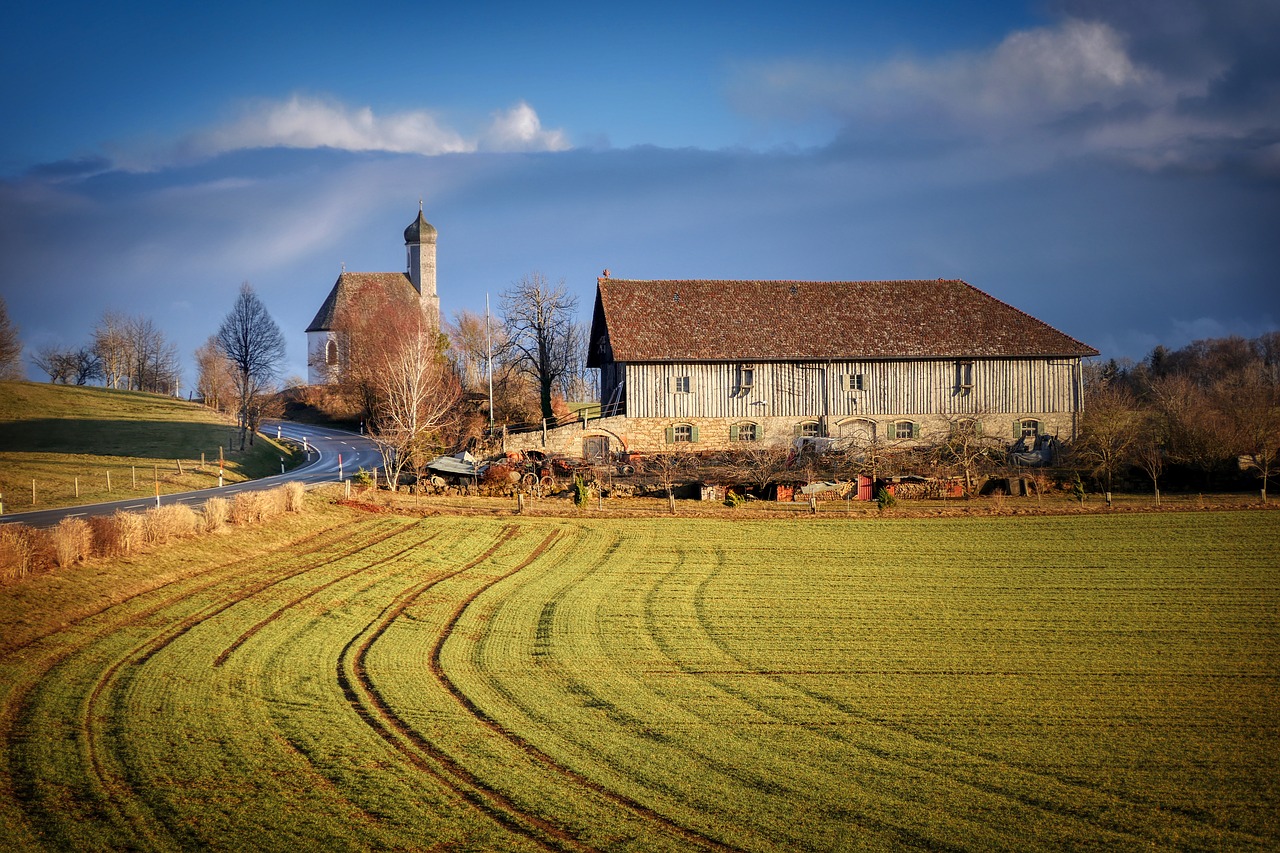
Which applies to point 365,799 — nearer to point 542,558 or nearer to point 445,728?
point 445,728

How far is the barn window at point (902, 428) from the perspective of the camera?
4350 centimetres

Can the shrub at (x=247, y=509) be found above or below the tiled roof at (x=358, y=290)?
below

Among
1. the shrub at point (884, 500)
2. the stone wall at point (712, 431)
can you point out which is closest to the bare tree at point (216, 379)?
the stone wall at point (712, 431)

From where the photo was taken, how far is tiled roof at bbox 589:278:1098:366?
43.4 metres

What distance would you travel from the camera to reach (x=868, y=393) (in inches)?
1719

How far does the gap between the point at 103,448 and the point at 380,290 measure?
4005cm

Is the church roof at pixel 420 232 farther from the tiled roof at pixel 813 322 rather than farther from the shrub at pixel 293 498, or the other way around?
the shrub at pixel 293 498

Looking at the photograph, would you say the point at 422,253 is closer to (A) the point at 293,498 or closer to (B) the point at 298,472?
(B) the point at 298,472

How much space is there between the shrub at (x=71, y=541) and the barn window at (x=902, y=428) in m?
33.5

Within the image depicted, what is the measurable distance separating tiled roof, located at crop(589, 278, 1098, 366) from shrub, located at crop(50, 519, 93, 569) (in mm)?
25625

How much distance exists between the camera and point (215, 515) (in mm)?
23531

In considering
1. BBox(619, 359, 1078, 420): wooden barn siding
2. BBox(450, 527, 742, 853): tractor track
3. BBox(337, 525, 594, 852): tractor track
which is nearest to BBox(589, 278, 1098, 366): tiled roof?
BBox(619, 359, 1078, 420): wooden barn siding

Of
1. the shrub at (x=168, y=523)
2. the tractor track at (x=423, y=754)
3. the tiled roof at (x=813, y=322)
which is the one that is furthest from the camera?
the tiled roof at (x=813, y=322)

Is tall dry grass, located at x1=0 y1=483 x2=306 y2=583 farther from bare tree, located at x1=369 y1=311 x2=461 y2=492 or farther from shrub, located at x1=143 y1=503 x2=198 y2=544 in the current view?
bare tree, located at x1=369 y1=311 x2=461 y2=492
